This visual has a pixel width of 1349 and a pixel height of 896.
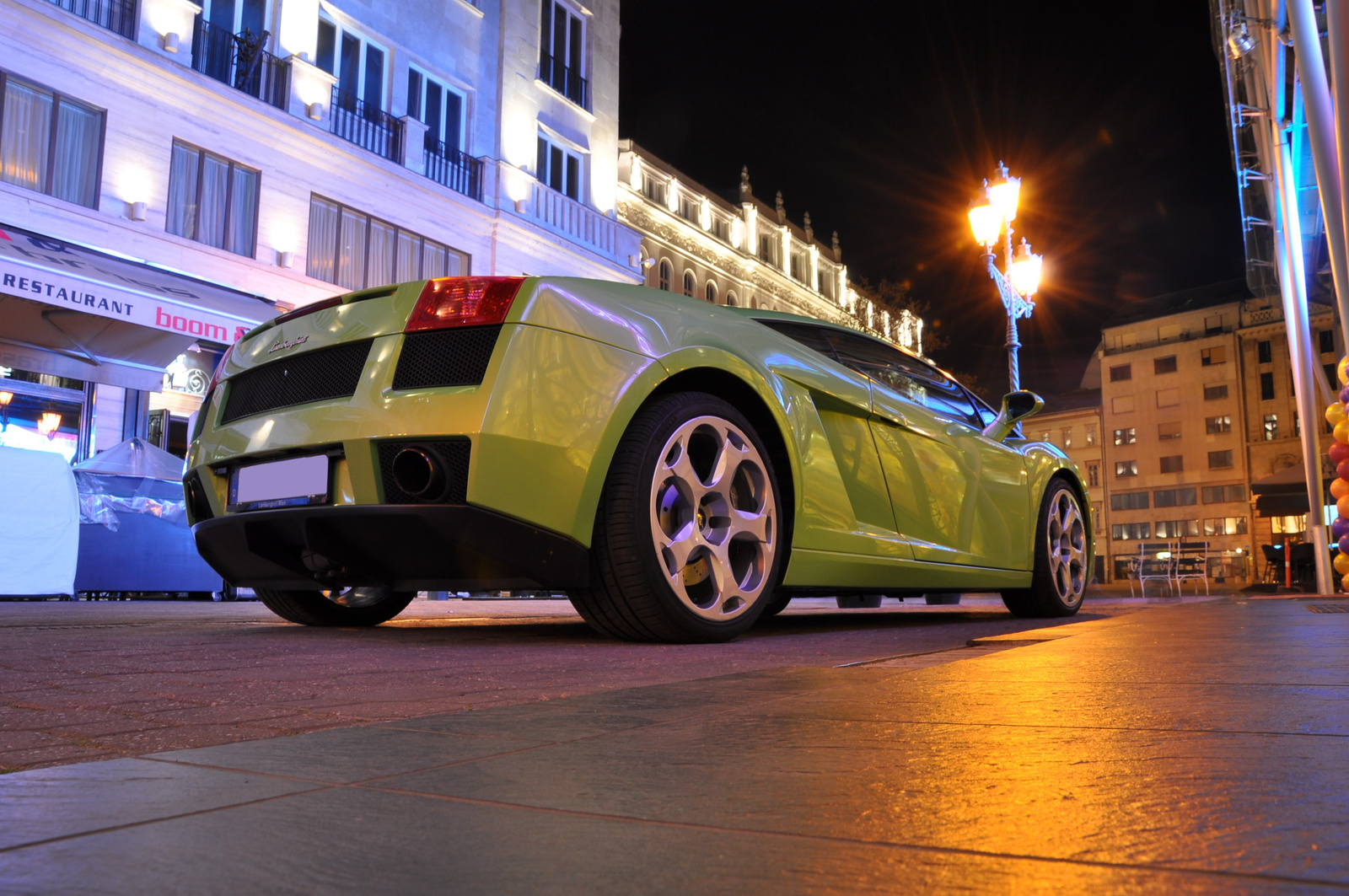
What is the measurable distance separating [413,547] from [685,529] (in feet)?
2.93

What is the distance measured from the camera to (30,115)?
485 inches

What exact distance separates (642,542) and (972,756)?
2039 mm

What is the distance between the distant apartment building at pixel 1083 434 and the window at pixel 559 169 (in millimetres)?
54780

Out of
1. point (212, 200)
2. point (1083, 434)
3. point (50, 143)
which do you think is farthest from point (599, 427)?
point (1083, 434)

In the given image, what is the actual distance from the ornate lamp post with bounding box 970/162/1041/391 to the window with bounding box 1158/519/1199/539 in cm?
5459

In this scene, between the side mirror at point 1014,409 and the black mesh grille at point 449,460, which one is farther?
the side mirror at point 1014,409

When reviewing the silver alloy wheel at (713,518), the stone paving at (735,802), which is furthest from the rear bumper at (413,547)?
the stone paving at (735,802)

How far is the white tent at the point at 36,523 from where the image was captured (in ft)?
25.8

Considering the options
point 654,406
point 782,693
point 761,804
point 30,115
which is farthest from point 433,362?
point 30,115

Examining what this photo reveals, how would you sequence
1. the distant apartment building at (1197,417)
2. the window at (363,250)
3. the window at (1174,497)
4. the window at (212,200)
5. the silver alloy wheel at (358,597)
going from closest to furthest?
the silver alloy wheel at (358,597), the window at (212,200), the window at (363,250), the distant apartment building at (1197,417), the window at (1174,497)

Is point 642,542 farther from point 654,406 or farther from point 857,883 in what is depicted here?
point 857,883

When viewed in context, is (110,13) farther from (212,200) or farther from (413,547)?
(413,547)

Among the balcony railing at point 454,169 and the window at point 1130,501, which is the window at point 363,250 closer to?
the balcony railing at point 454,169

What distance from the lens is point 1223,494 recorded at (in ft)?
208
